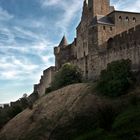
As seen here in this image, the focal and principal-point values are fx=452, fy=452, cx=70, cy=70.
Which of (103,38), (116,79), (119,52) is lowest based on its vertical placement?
(116,79)

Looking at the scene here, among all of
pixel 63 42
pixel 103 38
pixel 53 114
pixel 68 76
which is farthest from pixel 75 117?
pixel 63 42

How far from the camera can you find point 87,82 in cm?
4897

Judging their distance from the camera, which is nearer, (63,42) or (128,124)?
(128,124)

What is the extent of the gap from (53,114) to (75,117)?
4454 mm

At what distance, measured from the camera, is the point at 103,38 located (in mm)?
49562

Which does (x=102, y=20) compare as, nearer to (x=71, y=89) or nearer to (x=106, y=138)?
(x=71, y=89)

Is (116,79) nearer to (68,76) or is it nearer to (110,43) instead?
(110,43)

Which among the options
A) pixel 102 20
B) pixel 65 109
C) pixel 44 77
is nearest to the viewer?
pixel 65 109

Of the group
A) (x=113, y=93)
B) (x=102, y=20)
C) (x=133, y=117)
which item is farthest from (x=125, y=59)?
(x=133, y=117)

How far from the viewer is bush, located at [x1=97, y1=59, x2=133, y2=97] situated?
40125 millimetres

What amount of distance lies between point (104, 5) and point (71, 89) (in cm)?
1376

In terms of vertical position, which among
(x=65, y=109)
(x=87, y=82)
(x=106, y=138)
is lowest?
(x=106, y=138)

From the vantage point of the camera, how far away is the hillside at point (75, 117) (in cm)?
3339

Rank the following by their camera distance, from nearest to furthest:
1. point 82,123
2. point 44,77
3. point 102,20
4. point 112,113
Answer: point 112,113
point 82,123
point 102,20
point 44,77
